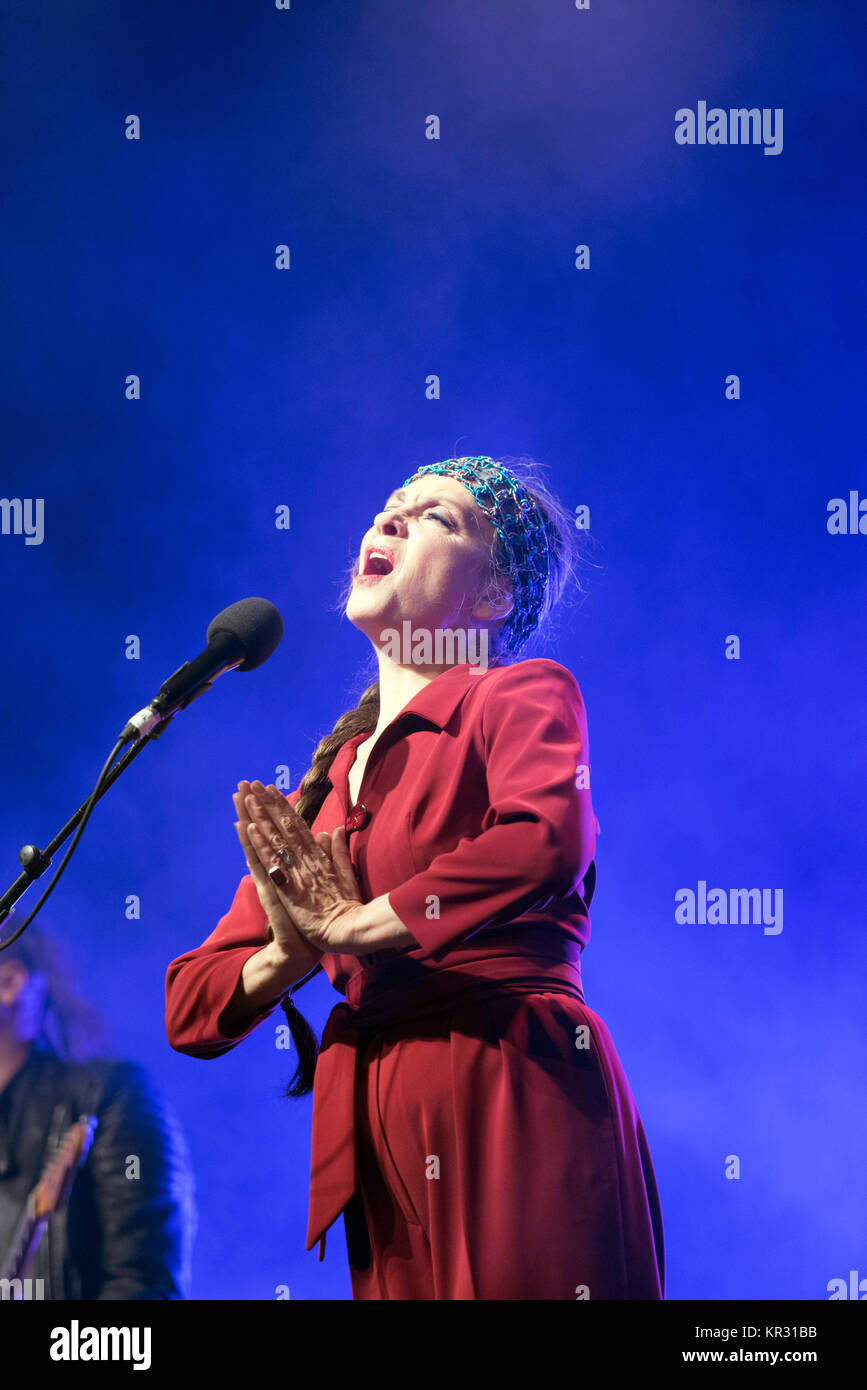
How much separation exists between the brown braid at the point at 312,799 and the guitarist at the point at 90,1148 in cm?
36

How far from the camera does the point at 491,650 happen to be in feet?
8.61

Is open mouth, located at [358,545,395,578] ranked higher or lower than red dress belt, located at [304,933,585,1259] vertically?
higher

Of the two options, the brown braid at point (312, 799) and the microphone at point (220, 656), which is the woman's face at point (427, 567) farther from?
the microphone at point (220, 656)

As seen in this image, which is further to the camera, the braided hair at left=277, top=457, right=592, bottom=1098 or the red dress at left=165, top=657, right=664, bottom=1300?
the braided hair at left=277, top=457, right=592, bottom=1098

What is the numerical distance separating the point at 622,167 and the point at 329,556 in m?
1.17

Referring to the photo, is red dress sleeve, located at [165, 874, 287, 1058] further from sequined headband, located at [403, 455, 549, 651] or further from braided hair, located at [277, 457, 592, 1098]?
sequined headband, located at [403, 455, 549, 651]

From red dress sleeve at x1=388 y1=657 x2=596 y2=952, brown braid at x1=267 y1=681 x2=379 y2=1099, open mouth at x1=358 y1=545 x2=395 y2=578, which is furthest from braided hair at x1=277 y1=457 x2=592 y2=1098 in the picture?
red dress sleeve at x1=388 y1=657 x2=596 y2=952

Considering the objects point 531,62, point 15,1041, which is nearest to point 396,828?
point 15,1041

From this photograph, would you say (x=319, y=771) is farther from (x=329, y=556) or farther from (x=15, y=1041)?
(x=15, y=1041)

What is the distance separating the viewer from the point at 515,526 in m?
2.63

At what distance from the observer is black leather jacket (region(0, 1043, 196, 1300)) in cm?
267

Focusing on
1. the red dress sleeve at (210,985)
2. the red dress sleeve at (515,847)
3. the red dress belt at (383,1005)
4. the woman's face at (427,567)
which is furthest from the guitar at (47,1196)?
the woman's face at (427,567)

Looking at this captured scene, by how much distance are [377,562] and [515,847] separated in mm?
727

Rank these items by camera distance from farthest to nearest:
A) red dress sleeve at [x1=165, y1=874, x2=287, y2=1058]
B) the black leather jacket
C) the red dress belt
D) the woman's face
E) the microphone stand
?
the black leather jacket
the woman's face
red dress sleeve at [x1=165, y1=874, x2=287, y2=1058]
the red dress belt
the microphone stand
